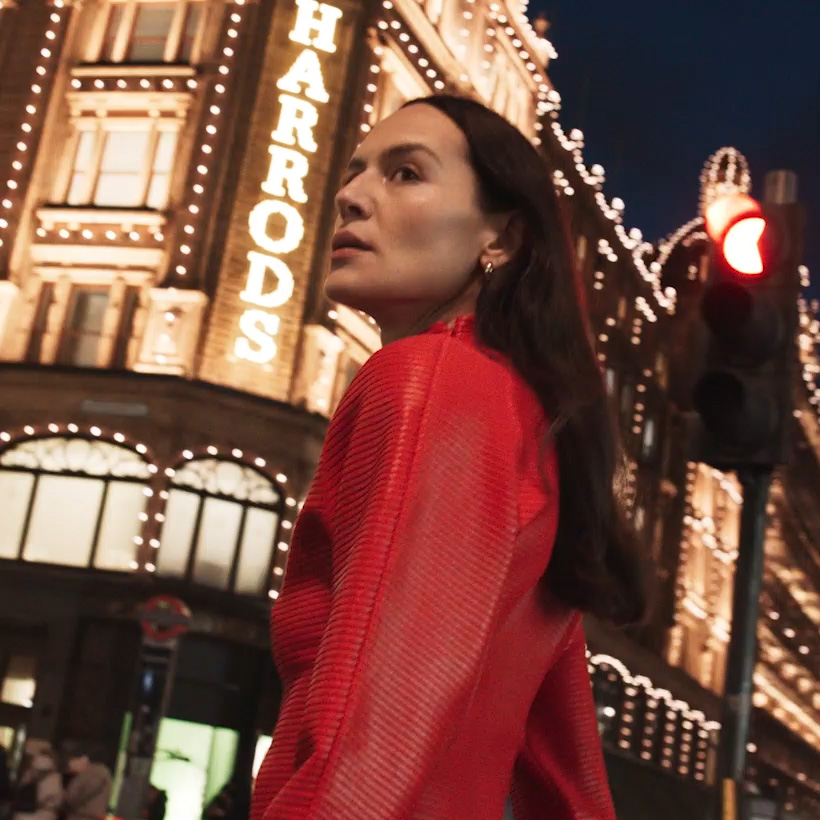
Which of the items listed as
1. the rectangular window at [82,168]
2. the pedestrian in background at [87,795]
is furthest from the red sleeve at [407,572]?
the rectangular window at [82,168]

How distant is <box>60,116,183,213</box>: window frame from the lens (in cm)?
2492

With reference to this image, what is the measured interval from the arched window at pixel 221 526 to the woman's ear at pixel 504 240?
71.1 feet

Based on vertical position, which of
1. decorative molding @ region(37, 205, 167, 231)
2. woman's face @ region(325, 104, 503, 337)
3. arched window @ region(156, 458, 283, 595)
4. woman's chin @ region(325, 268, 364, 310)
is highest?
decorative molding @ region(37, 205, 167, 231)

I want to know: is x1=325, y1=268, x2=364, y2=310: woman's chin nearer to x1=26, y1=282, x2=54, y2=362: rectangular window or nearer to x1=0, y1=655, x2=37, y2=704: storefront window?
x1=0, y1=655, x2=37, y2=704: storefront window

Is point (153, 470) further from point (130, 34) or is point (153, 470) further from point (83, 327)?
point (130, 34)

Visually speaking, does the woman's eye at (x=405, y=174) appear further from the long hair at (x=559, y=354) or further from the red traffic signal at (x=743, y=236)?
the red traffic signal at (x=743, y=236)

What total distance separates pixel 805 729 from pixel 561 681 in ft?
226

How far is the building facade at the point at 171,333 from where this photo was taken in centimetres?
2283

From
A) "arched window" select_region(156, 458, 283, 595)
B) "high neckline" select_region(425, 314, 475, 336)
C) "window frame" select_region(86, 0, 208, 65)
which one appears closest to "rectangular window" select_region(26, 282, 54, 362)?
"arched window" select_region(156, 458, 283, 595)

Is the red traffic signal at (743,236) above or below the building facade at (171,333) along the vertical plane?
below

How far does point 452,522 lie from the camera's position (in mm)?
1358

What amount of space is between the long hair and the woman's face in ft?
0.10

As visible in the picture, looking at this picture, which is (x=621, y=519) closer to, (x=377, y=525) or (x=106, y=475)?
(x=377, y=525)

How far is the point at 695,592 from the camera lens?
4491 cm
